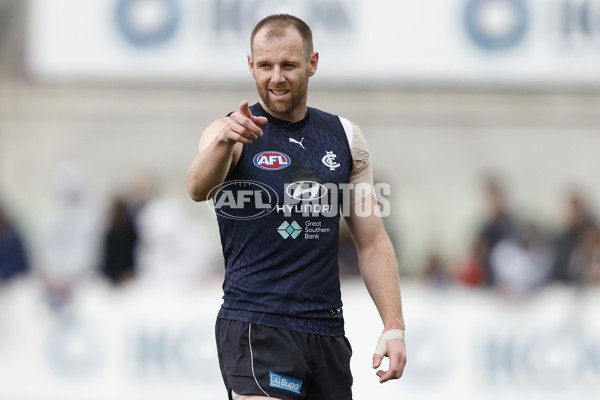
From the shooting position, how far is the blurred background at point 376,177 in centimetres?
934

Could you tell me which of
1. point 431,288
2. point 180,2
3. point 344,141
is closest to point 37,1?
point 180,2

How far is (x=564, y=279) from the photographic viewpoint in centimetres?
923

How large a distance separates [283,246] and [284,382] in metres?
0.50

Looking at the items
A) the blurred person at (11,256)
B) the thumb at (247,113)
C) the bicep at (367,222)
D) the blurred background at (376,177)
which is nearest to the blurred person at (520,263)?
the blurred background at (376,177)

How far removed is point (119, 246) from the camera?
9594 millimetres

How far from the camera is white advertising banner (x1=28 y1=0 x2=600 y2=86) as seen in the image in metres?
10.2

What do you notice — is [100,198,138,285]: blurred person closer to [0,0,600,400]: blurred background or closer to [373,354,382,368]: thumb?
[0,0,600,400]: blurred background

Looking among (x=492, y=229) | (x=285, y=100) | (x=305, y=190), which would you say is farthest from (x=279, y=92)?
(x=492, y=229)

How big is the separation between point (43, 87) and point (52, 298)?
2.52 metres

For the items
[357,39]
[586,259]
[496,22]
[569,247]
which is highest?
[496,22]

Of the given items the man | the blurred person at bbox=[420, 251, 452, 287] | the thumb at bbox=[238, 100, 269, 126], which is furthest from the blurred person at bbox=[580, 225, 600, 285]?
the thumb at bbox=[238, 100, 269, 126]

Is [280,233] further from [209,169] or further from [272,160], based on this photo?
[209,169]

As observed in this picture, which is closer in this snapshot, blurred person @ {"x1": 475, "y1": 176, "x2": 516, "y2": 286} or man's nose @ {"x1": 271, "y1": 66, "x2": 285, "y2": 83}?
man's nose @ {"x1": 271, "y1": 66, "x2": 285, "y2": 83}

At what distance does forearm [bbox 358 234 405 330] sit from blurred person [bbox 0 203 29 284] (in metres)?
6.63
